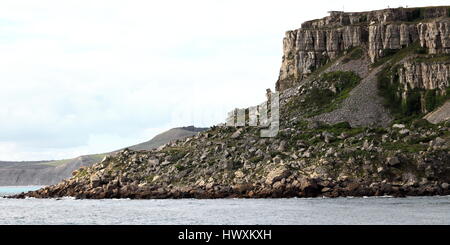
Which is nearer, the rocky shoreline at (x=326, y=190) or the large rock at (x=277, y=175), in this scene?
the rocky shoreline at (x=326, y=190)

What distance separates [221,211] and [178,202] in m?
29.9

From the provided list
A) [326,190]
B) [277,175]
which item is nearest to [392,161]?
[326,190]

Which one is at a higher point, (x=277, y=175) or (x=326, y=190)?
(x=277, y=175)

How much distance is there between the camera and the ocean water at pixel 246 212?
113125mm

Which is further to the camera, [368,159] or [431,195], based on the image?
[368,159]

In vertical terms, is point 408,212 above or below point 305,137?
below

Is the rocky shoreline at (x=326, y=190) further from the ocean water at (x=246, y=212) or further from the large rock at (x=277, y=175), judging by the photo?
the ocean water at (x=246, y=212)

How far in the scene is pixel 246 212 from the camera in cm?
12738

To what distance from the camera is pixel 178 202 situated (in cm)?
15950

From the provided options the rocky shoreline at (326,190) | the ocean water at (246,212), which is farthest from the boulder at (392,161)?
the ocean water at (246,212)

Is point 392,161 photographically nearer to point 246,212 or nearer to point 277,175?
point 277,175
